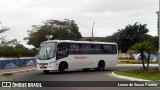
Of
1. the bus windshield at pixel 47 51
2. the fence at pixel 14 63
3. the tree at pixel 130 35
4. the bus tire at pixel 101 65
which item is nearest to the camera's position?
the bus windshield at pixel 47 51

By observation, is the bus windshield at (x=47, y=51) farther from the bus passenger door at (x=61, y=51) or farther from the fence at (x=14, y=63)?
the fence at (x=14, y=63)

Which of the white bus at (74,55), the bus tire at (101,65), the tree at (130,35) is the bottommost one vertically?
the bus tire at (101,65)

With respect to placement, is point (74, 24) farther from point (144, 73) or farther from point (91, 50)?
point (144, 73)

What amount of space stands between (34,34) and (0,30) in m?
49.7

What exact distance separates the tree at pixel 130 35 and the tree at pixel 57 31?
11611 millimetres

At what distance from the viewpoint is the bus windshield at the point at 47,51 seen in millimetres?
31359

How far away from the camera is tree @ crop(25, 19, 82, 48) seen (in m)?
102

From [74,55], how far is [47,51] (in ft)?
8.76

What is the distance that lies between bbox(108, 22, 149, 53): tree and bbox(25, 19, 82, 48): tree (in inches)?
457

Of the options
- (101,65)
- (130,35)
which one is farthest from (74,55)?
(130,35)

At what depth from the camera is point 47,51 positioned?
104 ft

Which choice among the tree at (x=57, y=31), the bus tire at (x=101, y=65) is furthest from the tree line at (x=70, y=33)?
the bus tire at (x=101, y=65)

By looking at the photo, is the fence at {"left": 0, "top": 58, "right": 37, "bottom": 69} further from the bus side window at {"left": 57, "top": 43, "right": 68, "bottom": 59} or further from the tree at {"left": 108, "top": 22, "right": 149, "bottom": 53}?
the tree at {"left": 108, "top": 22, "right": 149, "bottom": 53}

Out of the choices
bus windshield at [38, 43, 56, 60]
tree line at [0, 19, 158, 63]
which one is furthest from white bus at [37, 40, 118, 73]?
tree line at [0, 19, 158, 63]
